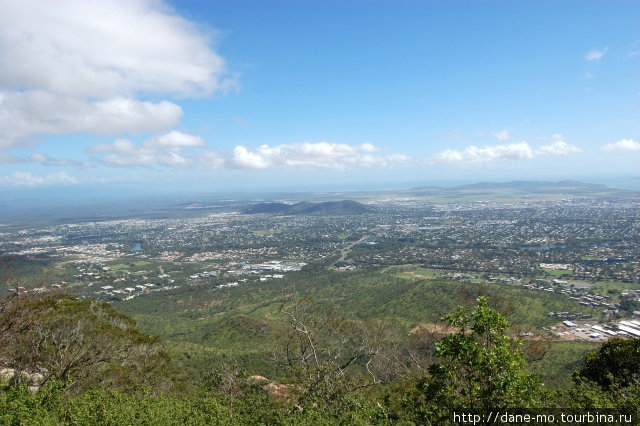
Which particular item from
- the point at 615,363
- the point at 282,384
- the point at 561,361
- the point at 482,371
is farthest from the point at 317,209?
the point at 482,371

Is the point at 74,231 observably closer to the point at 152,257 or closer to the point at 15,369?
the point at 152,257

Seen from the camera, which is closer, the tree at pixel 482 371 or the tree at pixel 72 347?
the tree at pixel 482 371

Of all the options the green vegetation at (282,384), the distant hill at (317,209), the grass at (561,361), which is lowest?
the grass at (561,361)

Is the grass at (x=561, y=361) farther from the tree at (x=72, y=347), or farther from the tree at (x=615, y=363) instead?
the tree at (x=72, y=347)

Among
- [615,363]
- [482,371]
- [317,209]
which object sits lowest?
[317,209]

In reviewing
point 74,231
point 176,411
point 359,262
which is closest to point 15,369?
point 176,411

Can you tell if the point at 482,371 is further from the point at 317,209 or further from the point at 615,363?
the point at 317,209

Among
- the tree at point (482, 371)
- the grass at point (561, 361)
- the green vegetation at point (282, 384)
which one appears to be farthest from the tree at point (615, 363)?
the grass at point (561, 361)

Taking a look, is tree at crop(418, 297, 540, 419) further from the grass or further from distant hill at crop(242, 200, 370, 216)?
distant hill at crop(242, 200, 370, 216)
